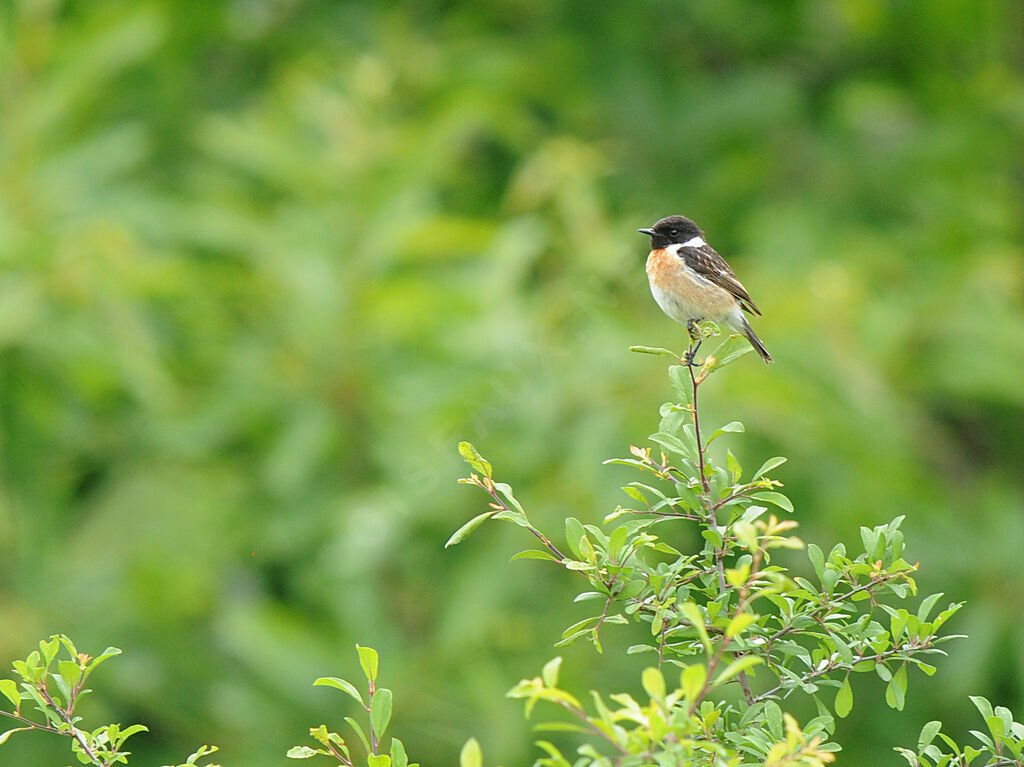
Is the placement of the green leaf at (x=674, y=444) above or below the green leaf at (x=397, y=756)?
above

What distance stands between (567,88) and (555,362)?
137 inches

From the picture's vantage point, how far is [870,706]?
8.08m

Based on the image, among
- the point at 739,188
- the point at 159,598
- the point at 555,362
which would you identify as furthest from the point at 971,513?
the point at 159,598

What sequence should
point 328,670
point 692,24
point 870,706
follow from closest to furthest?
point 328,670 < point 870,706 < point 692,24

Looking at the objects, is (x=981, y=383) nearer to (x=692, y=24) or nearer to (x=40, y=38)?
(x=692, y=24)

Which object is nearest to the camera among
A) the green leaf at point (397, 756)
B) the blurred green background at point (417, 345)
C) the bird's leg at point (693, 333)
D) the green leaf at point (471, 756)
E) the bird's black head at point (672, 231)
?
the green leaf at point (471, 756)

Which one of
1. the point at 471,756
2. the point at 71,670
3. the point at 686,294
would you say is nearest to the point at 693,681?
the point at 471,756

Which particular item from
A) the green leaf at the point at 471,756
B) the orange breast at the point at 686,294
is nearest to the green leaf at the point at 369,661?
the green leaf at the point at 471,756

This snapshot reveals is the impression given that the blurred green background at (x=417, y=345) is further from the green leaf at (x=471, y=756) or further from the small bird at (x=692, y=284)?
the green leaf at (x=471, y=756)

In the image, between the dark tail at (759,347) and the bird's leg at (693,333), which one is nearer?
the bird's leg at (693,333)

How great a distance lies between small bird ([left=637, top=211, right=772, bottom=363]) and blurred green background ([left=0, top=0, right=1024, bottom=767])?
211 centimetres

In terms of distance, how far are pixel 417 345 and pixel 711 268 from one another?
10.6ft

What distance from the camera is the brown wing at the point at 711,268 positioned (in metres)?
3.91

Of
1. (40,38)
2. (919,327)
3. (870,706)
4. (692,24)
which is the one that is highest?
(692,24)
